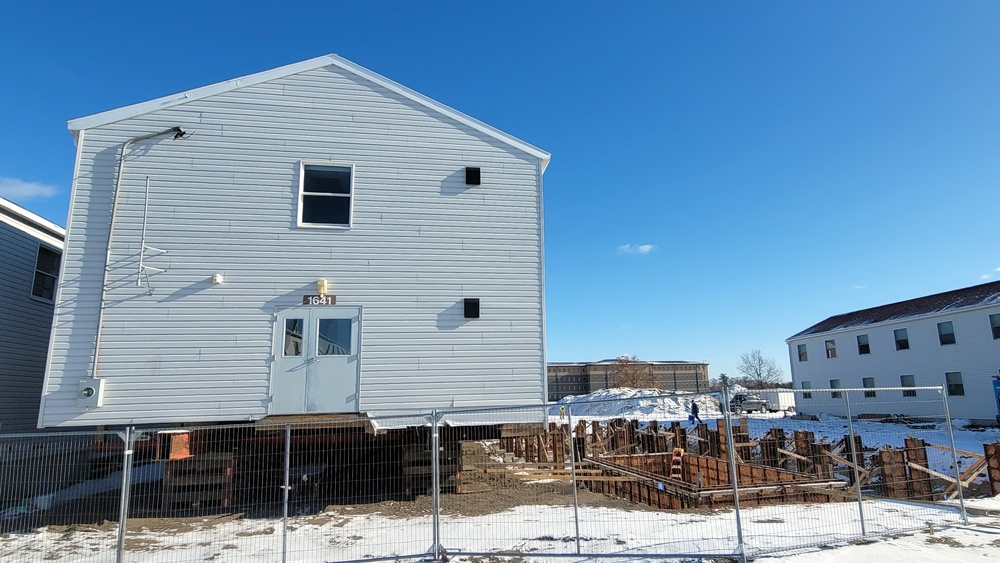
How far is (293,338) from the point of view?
33.5ft

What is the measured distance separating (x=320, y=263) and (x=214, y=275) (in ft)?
6.22

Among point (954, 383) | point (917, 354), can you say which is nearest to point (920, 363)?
point (917, 354)

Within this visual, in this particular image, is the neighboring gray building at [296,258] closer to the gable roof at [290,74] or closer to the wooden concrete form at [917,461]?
the gable roof at [290,74]

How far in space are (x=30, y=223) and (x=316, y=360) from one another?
988cm

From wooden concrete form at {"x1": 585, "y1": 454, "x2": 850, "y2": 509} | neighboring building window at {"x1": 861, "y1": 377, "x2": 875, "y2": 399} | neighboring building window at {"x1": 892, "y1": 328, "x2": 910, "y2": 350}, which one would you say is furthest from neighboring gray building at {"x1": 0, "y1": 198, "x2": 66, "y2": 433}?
neighboring building window at {"x1": 861, "y1": 377, "x2": 875, "y2": 399}

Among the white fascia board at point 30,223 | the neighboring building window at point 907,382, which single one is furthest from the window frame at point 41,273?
the neighboring building window at point 907,382

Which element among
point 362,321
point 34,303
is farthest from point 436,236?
point 34,303

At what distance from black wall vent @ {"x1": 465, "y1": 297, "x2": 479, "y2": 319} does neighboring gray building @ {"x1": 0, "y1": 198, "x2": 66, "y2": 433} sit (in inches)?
439

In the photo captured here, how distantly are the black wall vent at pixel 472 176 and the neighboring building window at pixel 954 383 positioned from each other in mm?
29131

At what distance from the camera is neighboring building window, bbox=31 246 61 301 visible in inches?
560

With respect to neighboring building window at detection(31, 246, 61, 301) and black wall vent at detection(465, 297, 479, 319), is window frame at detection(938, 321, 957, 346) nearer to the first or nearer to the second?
black wall vent at detection(465, 297, 479, 319)

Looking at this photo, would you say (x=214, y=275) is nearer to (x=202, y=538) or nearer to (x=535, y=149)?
(x=202, y=538)

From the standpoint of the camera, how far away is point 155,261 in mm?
10086

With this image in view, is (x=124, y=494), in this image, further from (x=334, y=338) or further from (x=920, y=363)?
(x=920, y=363)
